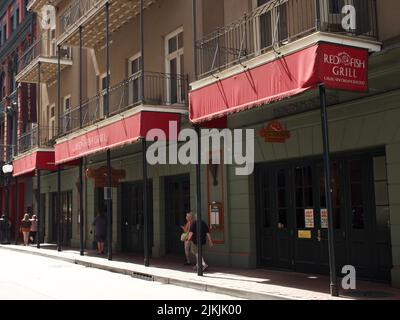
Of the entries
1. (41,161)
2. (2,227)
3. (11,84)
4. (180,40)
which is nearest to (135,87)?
(180,40)

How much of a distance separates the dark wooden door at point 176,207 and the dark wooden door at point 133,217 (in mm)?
1238

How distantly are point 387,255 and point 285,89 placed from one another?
12.7 feet

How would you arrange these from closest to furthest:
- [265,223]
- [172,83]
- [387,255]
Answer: [387,255]
[265,223]
[172,83]

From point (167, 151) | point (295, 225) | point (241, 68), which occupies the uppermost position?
point (241, 68)

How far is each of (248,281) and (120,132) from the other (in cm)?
625

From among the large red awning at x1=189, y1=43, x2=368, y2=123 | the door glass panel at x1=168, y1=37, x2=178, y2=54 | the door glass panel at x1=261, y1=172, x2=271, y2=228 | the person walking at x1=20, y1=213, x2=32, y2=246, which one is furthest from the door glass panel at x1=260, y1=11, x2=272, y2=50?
the person walking at x1=20, y1=213, x2=32, y2=246

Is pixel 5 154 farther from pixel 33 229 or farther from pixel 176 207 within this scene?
pixel 176 207

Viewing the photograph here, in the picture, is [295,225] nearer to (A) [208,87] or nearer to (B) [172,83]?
(A) [208,87]

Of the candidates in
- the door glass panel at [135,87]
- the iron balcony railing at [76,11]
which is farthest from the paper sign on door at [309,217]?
the iron balcony railing at [76,11]

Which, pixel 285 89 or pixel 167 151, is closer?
pixel 285 89

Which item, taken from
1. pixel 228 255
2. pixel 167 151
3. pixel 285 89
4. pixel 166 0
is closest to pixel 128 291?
pixel 228 255

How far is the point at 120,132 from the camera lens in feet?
51.3

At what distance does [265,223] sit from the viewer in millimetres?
13789

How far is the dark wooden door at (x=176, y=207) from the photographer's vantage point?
1716 cm
